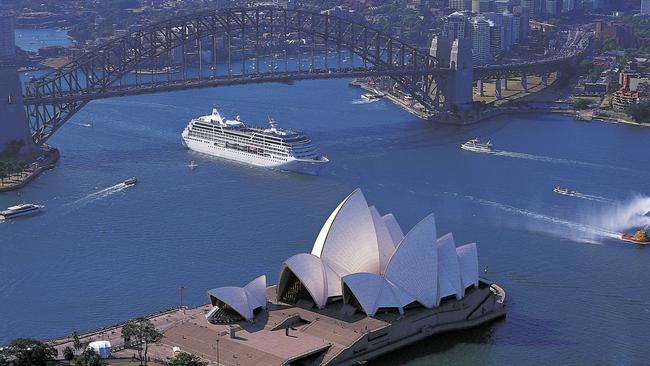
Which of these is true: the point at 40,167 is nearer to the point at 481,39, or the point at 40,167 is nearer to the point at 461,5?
the point at 481,39

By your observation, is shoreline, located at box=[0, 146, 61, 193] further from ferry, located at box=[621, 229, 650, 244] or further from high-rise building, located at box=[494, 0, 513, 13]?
high-rise building, located at box=[494, 0, 513, 13]

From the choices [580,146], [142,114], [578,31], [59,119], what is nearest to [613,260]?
[580,146]

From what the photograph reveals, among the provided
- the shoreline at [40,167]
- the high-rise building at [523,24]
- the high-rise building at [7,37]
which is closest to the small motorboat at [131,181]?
the shoreline at [40,167]

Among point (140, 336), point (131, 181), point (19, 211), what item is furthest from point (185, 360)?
point (131, 181)

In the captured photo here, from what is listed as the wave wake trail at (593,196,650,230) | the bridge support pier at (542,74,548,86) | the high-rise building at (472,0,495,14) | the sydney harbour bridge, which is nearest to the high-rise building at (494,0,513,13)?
the high-rise building at (472,0,495,14)

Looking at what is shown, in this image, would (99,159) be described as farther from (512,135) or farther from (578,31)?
(578,31)

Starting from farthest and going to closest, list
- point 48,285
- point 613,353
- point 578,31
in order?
point 578,31 < point 48,285 < point 613,353
